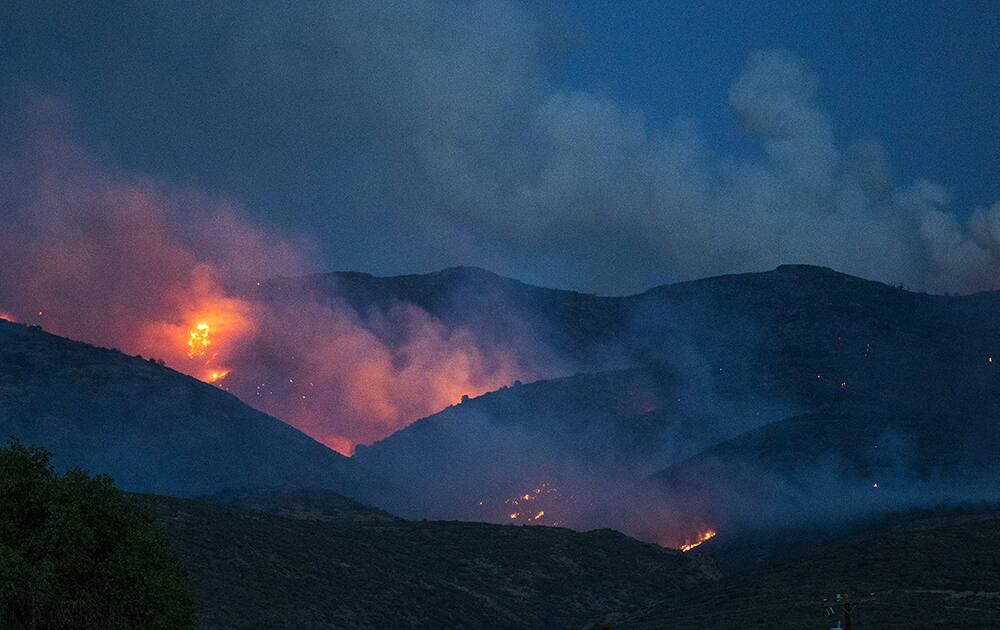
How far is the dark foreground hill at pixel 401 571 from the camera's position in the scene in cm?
7606

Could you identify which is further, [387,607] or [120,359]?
[120,359]

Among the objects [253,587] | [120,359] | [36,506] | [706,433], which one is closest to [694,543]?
[706,433]

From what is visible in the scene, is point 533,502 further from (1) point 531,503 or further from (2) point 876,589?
(2) point 876,589

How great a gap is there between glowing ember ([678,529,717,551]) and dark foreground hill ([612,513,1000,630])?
3840 cm

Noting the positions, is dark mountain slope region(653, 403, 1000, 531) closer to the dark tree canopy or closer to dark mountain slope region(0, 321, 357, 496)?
dark mountain slope region(0, 321, 357, 496)

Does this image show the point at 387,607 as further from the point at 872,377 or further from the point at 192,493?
the point at 872,377

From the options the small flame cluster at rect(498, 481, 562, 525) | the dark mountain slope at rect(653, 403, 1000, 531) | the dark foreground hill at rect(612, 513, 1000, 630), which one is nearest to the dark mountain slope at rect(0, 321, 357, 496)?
the small flame cluster at rect(498, 481, 562, 525)

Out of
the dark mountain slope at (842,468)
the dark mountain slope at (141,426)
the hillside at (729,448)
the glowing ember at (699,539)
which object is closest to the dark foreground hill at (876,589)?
the dark mountain slope at (842,468)

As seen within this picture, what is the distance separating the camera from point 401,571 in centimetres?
9325

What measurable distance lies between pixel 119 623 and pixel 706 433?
15357 centimetres

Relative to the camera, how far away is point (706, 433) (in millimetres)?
179750

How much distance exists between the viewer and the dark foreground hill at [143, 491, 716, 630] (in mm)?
76062

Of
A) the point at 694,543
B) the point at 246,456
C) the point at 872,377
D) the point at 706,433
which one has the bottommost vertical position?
the point at 694,543

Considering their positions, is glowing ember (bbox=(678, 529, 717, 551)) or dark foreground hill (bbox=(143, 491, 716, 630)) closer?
dark foreground hill (bbox=(143, 491, 716, 630))
